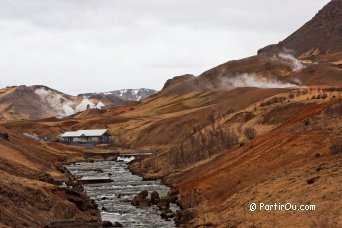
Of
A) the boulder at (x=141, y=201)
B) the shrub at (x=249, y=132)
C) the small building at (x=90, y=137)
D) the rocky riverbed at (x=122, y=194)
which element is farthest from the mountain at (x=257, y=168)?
the small building at (x=90, y=137)

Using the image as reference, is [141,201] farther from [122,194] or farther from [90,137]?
[90,137]

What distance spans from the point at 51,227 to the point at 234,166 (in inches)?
884

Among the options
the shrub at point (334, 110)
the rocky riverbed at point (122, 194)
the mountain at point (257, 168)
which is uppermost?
the shrub at point (334, 110)

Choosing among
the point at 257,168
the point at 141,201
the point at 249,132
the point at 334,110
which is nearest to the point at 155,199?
the point at 141,201

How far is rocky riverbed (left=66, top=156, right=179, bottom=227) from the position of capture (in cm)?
4114

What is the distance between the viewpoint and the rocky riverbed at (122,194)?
41.1 m

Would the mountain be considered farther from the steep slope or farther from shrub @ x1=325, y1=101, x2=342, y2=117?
the steep slope

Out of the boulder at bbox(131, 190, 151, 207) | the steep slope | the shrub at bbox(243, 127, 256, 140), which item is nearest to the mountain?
the shrub at bbox(243, 127, 256, 140)

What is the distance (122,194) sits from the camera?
2255 inches

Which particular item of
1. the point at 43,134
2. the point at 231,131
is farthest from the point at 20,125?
the point at 231,131

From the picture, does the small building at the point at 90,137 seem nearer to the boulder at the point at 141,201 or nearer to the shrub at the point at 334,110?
the boulder at the point at 141,201

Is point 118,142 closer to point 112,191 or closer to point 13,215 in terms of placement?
point 112,191

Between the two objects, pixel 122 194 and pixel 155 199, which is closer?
pixel 155 199

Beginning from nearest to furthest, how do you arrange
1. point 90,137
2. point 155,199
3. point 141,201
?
point 155,199
point 141,201
point 90,137
